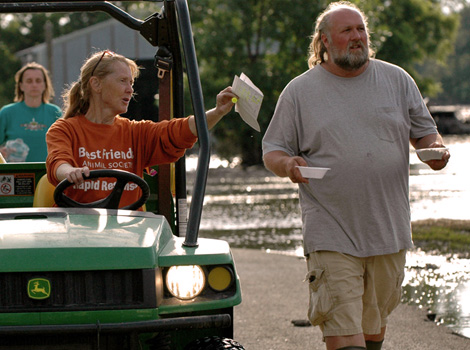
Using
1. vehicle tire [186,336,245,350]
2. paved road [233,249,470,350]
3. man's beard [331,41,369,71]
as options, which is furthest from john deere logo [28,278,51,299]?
paved road [233,249,470,350]

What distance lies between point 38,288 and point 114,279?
0.94 feet

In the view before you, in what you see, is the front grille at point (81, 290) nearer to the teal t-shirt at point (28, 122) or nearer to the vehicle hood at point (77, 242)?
the vehicle hood at point (77, 242)

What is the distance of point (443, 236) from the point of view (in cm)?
1059

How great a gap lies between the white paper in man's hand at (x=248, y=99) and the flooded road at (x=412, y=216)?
2.76 meters

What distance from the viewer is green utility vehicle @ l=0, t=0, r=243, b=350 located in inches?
137

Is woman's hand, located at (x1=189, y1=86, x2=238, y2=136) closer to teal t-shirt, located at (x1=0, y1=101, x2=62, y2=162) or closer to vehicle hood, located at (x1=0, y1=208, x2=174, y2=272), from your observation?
vehicle hood, located at (x1=0, y1=208, x2=174, y2=272)

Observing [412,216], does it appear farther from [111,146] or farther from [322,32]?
[111,146]

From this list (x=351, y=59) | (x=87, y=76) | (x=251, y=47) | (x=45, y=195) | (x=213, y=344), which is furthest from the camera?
(x=251, y=47)

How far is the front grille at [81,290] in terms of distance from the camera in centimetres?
350

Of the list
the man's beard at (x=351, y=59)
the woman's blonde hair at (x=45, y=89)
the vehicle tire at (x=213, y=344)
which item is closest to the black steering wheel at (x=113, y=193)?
the vehicle tire at (x=213, y=344)

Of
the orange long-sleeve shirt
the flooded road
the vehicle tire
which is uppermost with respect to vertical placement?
the orange long-sleeve shirt

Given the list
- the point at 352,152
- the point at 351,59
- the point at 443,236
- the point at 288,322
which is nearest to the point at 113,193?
the point at 352,152

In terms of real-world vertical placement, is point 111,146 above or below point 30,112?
below

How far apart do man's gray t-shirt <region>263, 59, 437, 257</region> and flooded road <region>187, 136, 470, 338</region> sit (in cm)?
216
